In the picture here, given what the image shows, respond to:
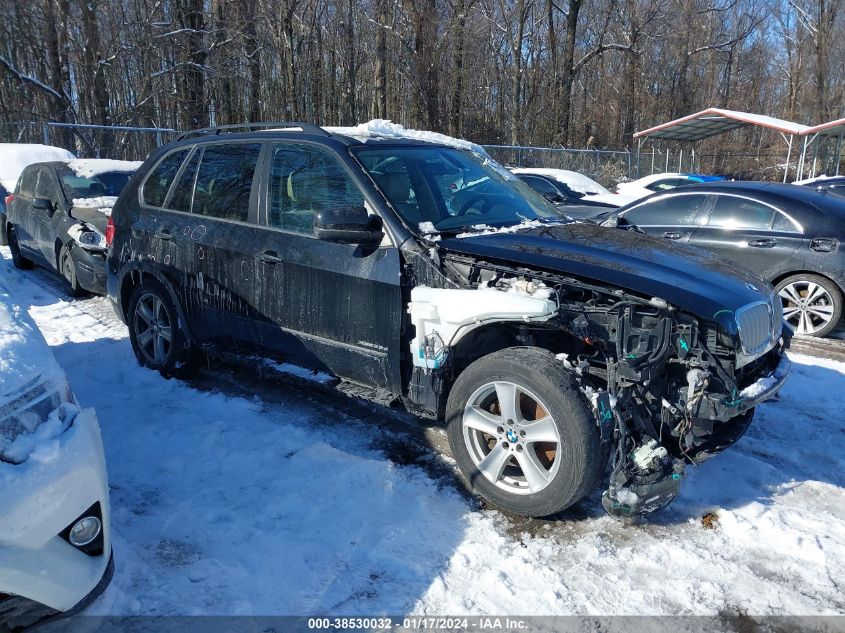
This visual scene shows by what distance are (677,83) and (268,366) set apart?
39.8 metres

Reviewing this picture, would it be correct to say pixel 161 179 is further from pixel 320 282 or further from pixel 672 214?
pixel 672 214

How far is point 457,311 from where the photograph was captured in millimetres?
3311

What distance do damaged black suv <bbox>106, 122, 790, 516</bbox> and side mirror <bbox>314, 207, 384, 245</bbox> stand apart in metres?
0.01

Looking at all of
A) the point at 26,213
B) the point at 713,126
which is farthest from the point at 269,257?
the point at 713,126

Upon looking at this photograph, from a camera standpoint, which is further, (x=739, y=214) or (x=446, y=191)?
(x=739, y=214)

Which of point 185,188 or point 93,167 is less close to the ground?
point 93,167

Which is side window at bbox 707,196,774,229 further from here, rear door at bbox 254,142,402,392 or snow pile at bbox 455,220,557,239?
rear door at bbox 254,142,402,392

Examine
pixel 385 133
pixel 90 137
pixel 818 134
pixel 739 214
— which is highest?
pixel 818 134

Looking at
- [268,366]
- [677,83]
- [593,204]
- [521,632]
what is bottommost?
[521,632]

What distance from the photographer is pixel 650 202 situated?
784cm

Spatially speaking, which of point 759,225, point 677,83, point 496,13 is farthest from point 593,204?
point 677,83

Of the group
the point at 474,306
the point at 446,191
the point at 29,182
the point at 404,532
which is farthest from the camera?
the point at 29,182

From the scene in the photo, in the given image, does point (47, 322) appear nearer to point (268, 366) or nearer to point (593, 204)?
point (268, 366)

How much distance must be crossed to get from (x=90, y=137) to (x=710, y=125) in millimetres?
22664
